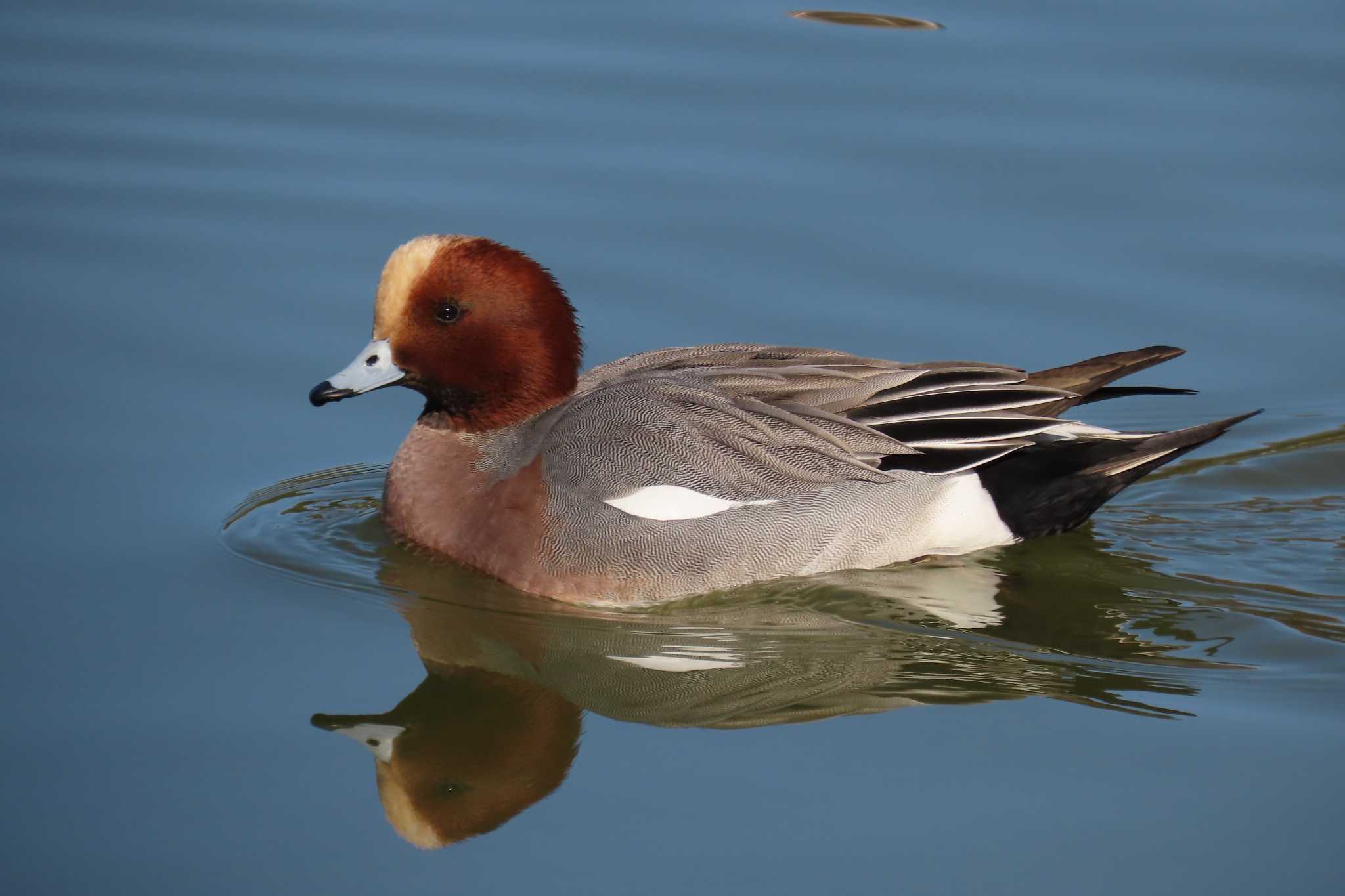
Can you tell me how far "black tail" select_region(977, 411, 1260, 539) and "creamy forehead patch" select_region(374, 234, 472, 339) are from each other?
1932 mm

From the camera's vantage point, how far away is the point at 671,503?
225 inches

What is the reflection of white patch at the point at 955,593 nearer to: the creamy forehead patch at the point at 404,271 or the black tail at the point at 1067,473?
the black tail at the point at 1067,473

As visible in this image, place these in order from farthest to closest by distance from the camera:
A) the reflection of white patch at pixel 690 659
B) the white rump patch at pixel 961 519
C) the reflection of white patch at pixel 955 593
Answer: the white rump patch at pixel 961 519, the reflection of white patch at pixel 955 593, the reflection of white patch at pixel 690 659

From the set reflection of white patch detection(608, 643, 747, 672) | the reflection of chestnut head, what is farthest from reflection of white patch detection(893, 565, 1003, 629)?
the reflection of chestnut head

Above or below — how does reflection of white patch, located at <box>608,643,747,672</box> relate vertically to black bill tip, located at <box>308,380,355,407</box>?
below

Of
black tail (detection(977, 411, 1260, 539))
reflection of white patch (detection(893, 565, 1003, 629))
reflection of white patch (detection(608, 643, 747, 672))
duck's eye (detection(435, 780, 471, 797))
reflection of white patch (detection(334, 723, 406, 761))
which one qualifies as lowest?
duck's eye (detection(435, 780, 471, 797))

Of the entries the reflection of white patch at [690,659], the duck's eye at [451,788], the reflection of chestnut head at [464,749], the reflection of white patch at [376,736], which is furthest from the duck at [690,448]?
the duck's eye at [451,788]

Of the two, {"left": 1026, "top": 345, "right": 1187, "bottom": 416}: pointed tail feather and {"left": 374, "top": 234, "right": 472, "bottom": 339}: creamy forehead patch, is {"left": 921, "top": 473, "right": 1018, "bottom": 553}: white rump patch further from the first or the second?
{"left": 374, "top": 234, "right": 472, "bottom": 339}: creamy forehead patch

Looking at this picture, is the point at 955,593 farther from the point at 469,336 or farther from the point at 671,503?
the point at 469,336

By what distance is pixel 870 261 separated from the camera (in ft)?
25.3

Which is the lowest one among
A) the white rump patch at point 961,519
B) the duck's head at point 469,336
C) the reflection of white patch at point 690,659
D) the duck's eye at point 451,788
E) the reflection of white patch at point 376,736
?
the duck's eye at point 451,788

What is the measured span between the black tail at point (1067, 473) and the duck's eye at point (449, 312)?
1.80 meters

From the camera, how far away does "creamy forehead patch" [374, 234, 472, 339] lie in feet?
19.1

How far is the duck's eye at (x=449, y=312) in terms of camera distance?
5.89 m
